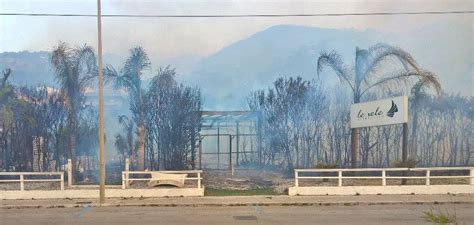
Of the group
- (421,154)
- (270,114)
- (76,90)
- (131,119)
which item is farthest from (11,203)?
(421,154)

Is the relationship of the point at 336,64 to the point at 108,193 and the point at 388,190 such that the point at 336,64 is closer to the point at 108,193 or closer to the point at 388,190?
the point at 388,190

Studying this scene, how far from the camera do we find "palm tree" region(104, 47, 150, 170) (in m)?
24.0

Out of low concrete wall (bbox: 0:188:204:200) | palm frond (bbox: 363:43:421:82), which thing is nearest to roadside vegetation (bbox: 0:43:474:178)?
palm frond (bbox: 363:43:421:82)

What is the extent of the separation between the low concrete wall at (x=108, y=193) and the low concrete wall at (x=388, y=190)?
382 cm

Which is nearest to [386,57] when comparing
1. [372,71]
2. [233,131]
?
[372,71]

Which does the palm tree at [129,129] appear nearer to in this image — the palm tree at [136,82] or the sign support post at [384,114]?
the palm tree at [136,82]

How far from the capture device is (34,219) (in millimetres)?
12172

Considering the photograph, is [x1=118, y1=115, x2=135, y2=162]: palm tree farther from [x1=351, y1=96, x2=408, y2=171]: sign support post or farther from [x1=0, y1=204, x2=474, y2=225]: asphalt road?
[x1=351, y1=96, x2=408, y2=171]: sign support post

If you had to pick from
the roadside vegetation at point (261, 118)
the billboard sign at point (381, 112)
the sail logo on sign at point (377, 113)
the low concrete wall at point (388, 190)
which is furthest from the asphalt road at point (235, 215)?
the roadside vegetation at point (261, 118)

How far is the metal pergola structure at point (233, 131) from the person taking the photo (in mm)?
27516

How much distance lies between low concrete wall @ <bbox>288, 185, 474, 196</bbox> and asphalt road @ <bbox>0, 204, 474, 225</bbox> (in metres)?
2.63

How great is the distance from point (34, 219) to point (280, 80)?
18073mm

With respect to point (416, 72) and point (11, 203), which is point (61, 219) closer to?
point (11, 203)

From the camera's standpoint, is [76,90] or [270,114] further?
[270,114]
